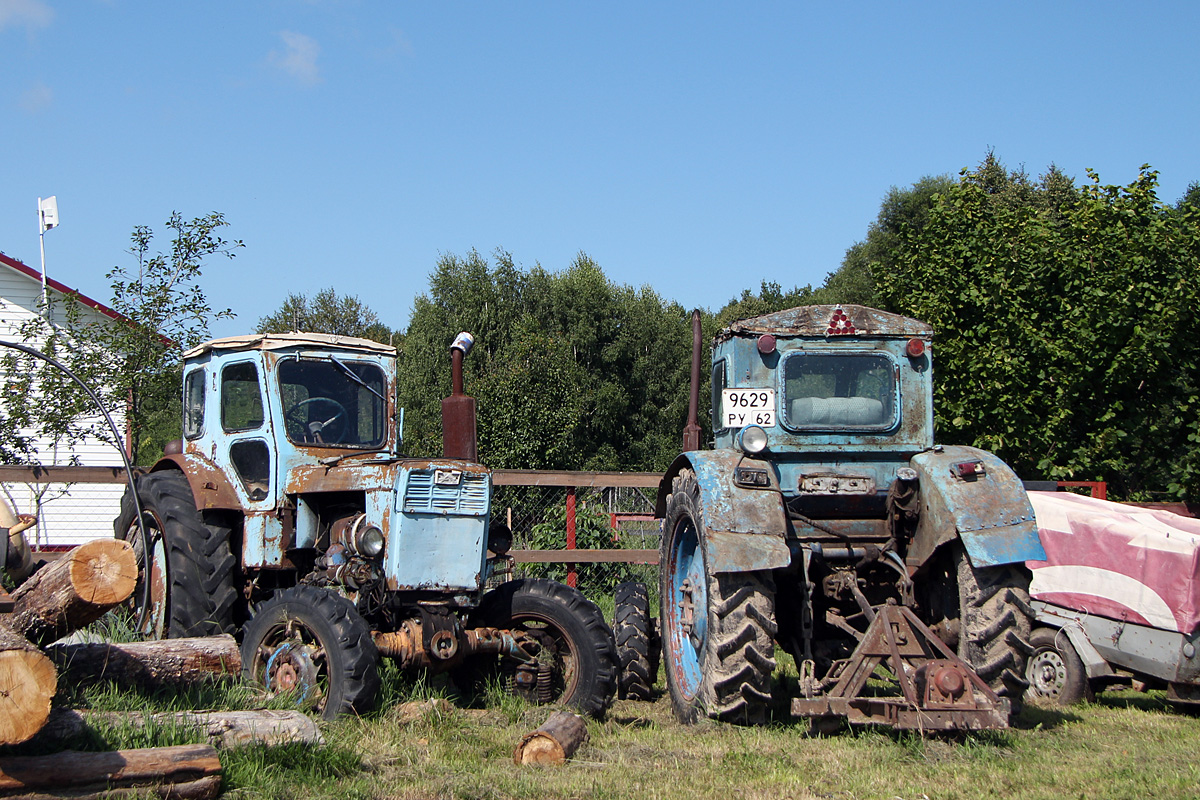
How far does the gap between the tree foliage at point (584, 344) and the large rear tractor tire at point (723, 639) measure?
24219 millimetres

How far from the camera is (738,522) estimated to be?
6.31 m

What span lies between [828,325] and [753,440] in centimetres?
102

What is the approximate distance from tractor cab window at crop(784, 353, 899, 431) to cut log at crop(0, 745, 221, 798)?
4082mm

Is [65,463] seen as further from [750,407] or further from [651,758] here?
[651,758]

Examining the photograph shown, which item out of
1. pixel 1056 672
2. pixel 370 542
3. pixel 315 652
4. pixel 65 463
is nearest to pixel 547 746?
pixel 315 652

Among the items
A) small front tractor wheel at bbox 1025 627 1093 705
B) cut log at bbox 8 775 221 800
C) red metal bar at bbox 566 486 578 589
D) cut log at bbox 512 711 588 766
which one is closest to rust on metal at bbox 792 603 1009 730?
cut log at bbox 512 711 588 766

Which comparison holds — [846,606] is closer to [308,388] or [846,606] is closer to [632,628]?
[632,628]

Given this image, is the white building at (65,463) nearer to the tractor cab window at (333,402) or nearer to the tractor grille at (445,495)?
the tractor cab window at (333,402)

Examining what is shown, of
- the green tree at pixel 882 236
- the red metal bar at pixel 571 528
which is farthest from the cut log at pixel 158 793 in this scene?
the green tree at pixel 882 236

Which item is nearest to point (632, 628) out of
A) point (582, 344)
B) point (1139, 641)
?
point (1139, 641)

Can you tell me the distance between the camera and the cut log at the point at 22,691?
162 inches

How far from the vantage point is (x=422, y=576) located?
6.65 m

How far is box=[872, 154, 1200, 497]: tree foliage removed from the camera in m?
12.3

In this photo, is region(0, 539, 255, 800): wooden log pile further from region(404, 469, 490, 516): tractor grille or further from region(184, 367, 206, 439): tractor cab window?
region(184, 367, 206, 439): tractor cab window
